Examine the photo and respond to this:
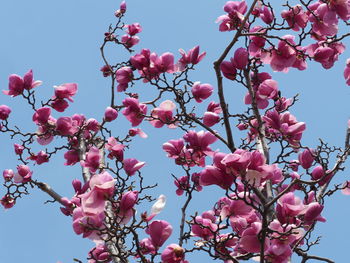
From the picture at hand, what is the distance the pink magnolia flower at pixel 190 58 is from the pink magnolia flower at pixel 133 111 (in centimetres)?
42

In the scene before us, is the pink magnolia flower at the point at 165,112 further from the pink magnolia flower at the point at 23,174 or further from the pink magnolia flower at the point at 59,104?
the pink magnolia flower at the point at 23,174

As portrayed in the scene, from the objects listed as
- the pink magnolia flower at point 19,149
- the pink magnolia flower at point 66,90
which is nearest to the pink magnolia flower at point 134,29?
the pink magnolia flower at point 66,90

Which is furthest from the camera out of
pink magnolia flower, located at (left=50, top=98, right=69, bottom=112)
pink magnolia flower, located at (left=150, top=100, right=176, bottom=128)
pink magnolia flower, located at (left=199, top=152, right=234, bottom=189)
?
pink magnolia flower, located at (left=50, top=98, right=69, bottom=112)

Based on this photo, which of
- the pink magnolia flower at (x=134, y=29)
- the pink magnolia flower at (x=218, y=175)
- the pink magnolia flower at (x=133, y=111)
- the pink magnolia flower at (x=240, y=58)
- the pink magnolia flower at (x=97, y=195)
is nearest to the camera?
the pink magnolia flower at (x=97, y=195)

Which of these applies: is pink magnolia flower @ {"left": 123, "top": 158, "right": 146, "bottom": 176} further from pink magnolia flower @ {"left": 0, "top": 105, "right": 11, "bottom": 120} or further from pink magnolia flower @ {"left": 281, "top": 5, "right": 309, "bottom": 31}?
pink magnolia flower @ {"left": 0, "top": 105, "right": 11, "bottom": 120}

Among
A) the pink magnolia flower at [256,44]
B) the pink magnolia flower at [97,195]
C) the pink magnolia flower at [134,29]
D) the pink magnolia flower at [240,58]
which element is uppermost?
the pink magnolia flower at [134,29]

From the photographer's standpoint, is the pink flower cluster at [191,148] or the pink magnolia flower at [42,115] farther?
the pink magnolia flower at [42,115]

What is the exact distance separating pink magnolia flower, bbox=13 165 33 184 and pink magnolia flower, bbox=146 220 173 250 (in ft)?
6.84

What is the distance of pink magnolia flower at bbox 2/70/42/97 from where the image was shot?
3.54m

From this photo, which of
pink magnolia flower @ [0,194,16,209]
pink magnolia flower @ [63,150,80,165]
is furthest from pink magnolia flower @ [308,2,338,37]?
pink magnolia flower @ [0,194,16,209]

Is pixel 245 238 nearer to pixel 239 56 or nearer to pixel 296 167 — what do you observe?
pixel 239 56

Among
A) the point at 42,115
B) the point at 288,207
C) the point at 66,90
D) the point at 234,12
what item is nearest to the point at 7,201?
the point at 42,115

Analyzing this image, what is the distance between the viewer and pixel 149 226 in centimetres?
209

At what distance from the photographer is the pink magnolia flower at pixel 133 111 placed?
3.14 metres
